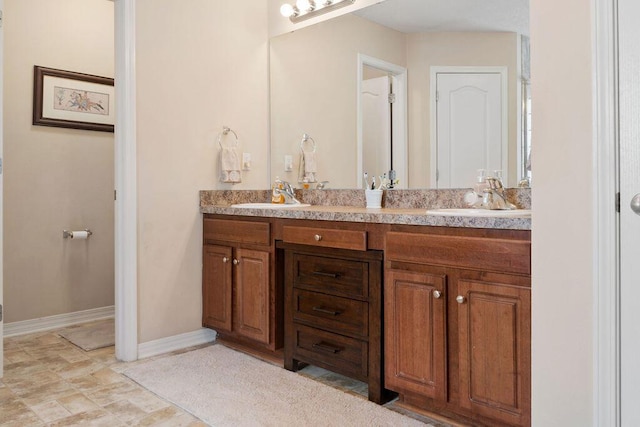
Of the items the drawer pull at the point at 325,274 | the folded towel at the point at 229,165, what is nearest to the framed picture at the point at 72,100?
the folded towel at the point at 229,165

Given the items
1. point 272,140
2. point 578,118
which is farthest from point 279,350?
point 578,118

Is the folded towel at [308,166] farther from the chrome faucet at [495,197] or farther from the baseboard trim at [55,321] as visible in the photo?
the baseboard trim at [55,321]

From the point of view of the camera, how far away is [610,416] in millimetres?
1337

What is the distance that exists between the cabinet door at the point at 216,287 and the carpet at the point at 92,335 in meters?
0.63

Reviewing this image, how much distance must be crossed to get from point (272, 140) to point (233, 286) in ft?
3.56

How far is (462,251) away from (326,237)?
2.29 ft

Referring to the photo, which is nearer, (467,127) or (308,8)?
(467,127)

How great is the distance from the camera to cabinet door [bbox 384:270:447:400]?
6.29 feet

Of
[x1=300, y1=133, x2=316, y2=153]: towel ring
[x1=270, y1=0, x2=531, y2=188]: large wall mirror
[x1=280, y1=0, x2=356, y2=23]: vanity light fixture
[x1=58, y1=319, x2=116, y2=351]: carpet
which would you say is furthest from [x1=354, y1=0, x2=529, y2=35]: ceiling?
[x1=58, y1=319, x2=116, y2=351]: carpet

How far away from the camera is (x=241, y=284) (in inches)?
111

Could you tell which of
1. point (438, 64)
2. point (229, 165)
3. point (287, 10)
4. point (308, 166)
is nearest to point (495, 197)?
point (438, 64)

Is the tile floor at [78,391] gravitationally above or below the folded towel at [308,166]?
below

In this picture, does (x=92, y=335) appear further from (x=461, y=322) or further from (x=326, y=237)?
(x=461, y=322)

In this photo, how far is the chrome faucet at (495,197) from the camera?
7.34 ft
